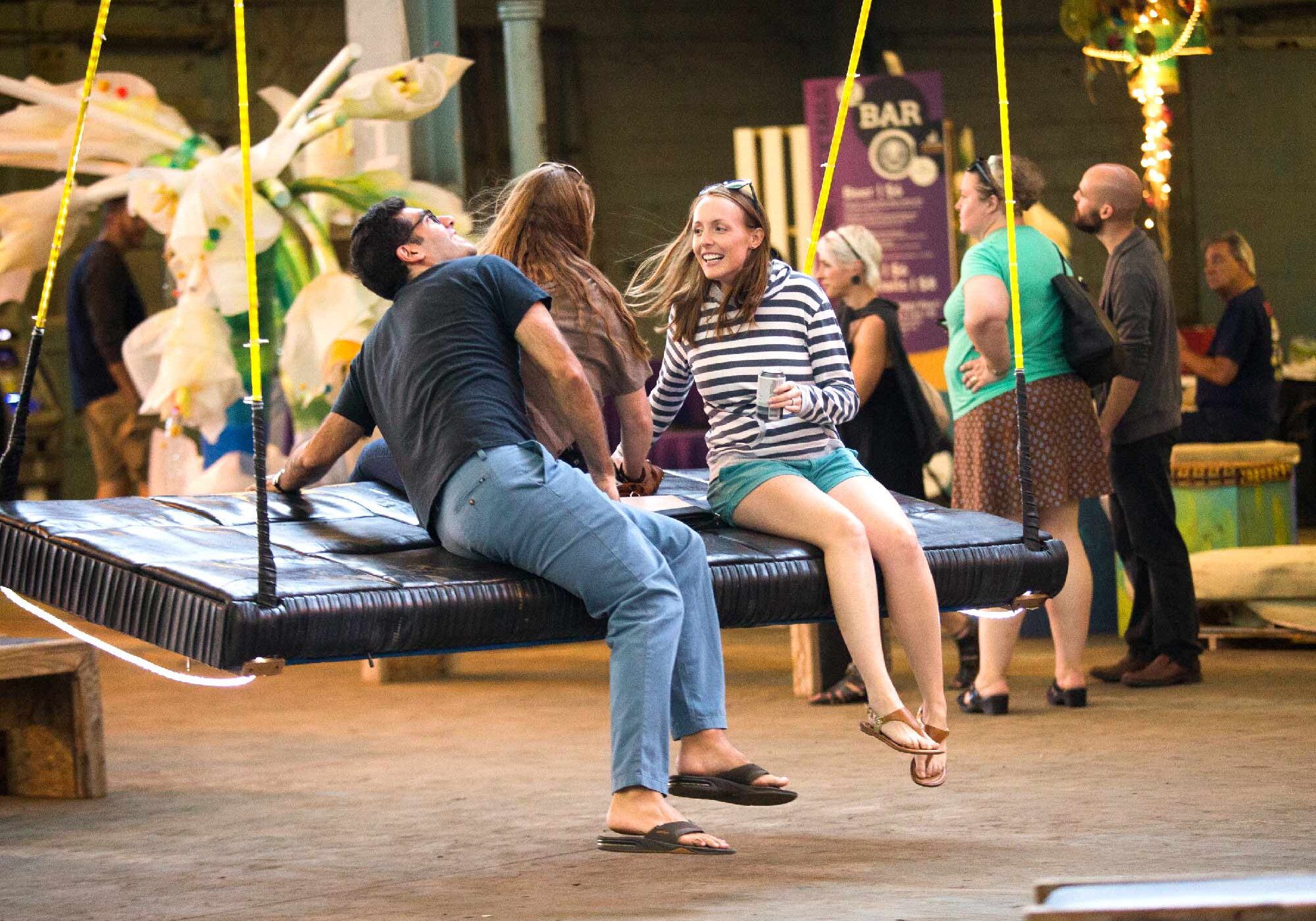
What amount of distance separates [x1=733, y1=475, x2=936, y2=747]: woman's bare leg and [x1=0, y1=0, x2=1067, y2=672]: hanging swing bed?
36 millimetres

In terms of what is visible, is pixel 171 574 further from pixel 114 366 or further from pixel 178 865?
pixel 114 366

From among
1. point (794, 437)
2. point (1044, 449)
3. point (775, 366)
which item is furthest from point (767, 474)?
point (1044, 449)

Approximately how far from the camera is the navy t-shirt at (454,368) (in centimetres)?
360

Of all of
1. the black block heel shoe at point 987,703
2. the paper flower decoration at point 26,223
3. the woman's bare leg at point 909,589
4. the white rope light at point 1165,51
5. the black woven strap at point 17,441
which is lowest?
the black block heel shoe at point 987,703

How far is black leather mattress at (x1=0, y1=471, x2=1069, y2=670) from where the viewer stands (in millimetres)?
3229

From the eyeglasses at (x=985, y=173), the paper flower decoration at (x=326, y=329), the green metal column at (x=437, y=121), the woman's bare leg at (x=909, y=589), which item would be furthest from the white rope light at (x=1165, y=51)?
the woman's bare leg at (x=909, y=589)

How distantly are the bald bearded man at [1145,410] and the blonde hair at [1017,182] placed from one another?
18.9 inches

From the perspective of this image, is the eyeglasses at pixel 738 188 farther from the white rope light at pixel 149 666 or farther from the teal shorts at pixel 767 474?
the white rope light at pixel 149 666

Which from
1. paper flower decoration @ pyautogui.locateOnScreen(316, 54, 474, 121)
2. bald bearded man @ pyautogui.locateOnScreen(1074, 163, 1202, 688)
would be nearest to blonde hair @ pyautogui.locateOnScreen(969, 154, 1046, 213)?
bald bearded man @ pyautogui.locateOnScreen(1074, 163, 1202, 688)

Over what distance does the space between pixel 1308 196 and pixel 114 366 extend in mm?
9086

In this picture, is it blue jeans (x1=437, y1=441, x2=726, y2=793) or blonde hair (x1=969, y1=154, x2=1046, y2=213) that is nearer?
blue jeans (x1=437, y1=441, x2=726, y2=793)

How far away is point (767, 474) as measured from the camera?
12.8ft

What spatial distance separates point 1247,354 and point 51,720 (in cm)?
435

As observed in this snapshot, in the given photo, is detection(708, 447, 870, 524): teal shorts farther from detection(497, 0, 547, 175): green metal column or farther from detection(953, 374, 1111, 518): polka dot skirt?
detection(497, 0, 547, 175): green metal column
